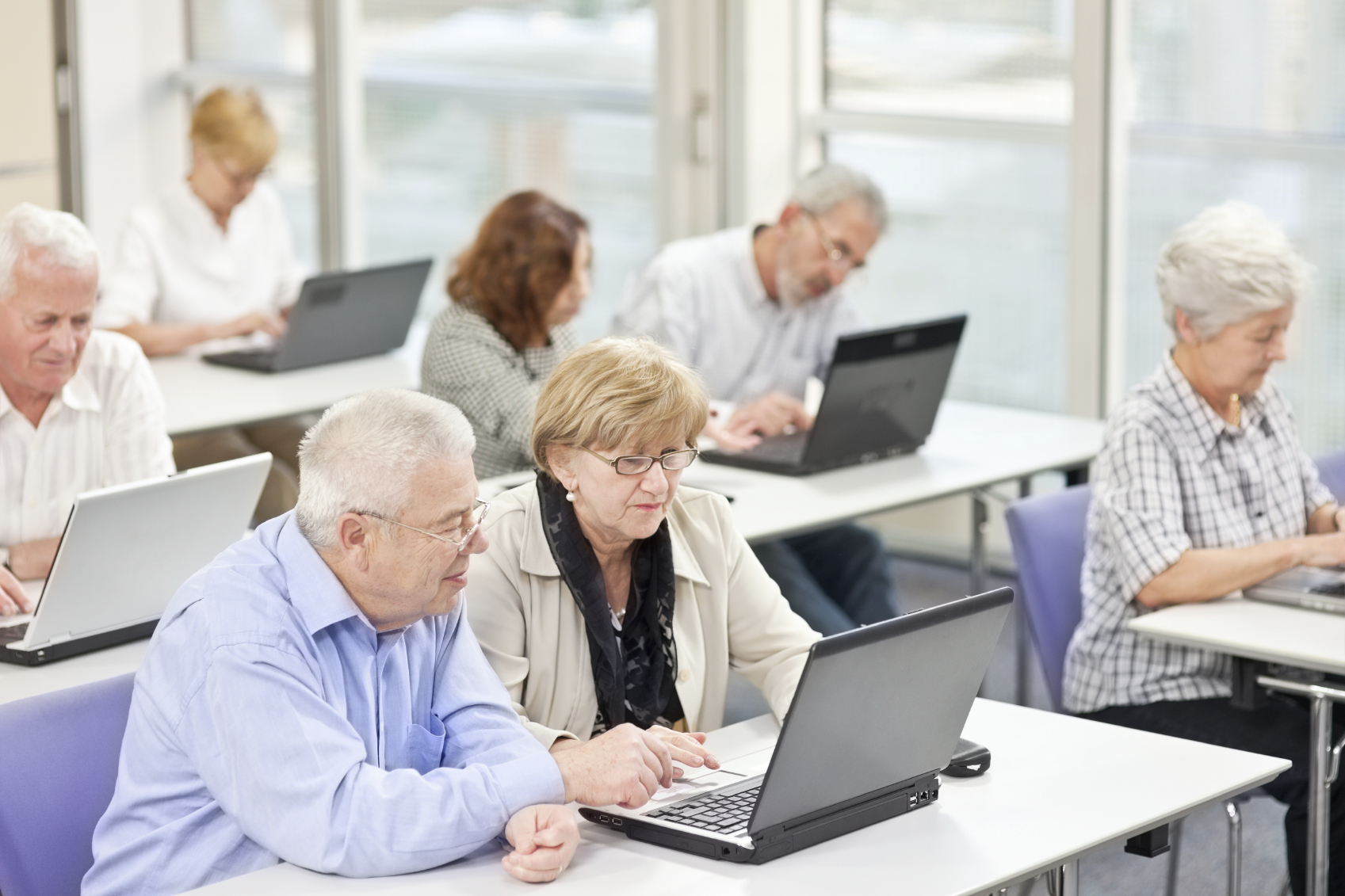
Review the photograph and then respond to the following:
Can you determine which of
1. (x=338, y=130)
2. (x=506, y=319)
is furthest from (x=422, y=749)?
(x=338, y=130)

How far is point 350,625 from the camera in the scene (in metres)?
1.95

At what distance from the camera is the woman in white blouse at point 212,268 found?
4.61 metres

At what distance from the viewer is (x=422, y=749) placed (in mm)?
2029

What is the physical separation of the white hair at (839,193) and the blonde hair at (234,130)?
163 centimetres

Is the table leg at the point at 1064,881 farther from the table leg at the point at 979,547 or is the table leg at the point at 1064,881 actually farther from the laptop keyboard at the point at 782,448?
the table leg at the point at 979,547

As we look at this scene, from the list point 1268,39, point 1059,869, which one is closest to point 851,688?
point 1059,869

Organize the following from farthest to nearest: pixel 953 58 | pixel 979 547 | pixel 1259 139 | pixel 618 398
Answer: pixel 953 58 < pixel 1259 139 < pixel 979 547 < pixel 618 398

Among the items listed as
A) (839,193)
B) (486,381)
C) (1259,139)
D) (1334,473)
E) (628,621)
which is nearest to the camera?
(628,621)

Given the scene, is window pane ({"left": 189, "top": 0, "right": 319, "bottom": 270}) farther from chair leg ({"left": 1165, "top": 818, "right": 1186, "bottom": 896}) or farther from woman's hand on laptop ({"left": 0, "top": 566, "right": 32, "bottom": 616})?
chair leg ({"left": 1165, "top": 818, "right": 1186, "bottom": 896})

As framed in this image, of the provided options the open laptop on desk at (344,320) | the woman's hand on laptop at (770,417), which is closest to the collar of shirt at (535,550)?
the woman's hand on laptop at (770,417)

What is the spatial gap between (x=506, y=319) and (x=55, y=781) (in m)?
1.91

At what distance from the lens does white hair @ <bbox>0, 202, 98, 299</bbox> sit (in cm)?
290

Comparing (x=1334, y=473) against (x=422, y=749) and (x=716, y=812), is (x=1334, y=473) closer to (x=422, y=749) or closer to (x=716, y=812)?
(x=716, y=812)

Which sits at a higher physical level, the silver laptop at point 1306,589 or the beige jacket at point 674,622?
the beige jacket at point 674,622
